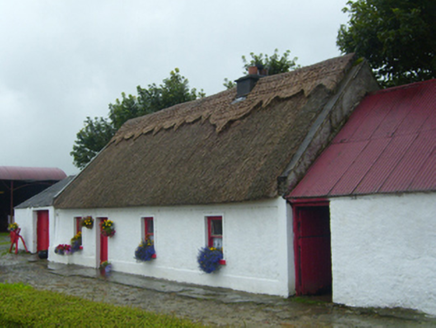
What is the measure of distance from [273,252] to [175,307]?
102 inches

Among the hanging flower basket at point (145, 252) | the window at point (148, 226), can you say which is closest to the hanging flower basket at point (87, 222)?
the window at point (148, 226)

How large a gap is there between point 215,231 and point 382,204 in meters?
5.29

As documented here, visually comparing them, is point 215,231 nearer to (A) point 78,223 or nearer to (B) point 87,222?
(B) point 87,222

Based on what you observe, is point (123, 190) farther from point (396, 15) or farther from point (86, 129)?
point (86, 129)

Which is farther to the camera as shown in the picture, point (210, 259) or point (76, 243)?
point (76, 243)

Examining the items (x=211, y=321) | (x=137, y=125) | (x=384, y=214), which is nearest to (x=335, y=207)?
(x=384, y=214)

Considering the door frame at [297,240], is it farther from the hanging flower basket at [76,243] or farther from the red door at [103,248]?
the hanging flower basket at [76,243]

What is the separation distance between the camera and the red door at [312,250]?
10641 millimetres

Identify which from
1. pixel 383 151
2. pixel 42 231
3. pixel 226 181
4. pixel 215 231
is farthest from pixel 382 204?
pixel 42 231

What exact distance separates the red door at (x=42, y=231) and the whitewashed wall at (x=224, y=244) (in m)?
5.69

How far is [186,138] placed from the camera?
16.3 meters

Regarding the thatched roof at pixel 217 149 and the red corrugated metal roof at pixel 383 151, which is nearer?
the red corrugated metal roof at pixel 383 151

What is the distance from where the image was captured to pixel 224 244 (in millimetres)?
12242

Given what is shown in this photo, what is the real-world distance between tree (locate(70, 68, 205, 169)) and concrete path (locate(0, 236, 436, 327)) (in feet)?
56.8
